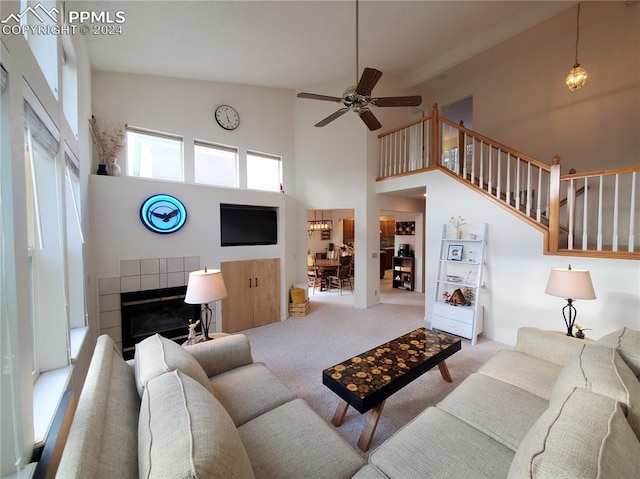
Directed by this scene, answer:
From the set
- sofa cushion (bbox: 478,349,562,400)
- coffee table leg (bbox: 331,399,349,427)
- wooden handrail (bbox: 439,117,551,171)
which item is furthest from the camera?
wooden handrail (bbox: 439,117,551,171)

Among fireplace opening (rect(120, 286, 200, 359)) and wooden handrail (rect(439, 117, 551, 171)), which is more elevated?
wooden handrail (rect(439, 117, 551, 171))

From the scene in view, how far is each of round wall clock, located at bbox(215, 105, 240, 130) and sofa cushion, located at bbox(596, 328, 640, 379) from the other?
516 centimetres

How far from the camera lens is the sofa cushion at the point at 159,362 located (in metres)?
1.29

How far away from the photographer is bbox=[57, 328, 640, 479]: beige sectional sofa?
0.80 m

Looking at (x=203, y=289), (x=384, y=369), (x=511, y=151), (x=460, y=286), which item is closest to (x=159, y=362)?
(x=203, y=289)

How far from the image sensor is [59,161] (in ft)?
5.88

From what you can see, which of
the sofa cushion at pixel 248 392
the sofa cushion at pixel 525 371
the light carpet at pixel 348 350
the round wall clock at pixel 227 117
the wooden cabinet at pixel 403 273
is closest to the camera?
the sofa cushion at pixel 248 392

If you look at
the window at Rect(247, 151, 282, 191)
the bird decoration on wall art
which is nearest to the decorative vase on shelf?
the bird decoration on wall art

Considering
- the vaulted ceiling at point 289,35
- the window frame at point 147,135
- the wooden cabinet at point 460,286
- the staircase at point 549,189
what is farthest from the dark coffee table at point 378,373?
the vaulted ceiling at point 289,35

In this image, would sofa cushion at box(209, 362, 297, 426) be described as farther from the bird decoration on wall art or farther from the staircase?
the staircase

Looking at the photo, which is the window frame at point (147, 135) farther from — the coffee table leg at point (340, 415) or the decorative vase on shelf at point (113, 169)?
the coffee table leg at point (340, 415)

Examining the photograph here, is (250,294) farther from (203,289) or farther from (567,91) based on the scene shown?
(567,91)

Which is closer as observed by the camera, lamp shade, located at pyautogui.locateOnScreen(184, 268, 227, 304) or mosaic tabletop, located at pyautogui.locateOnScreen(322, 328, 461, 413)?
mosaic tabletop, located at pyautogui.locateOnScreen(322, 328, 461, 413)

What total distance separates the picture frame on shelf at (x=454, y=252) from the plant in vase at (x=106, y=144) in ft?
15.9
